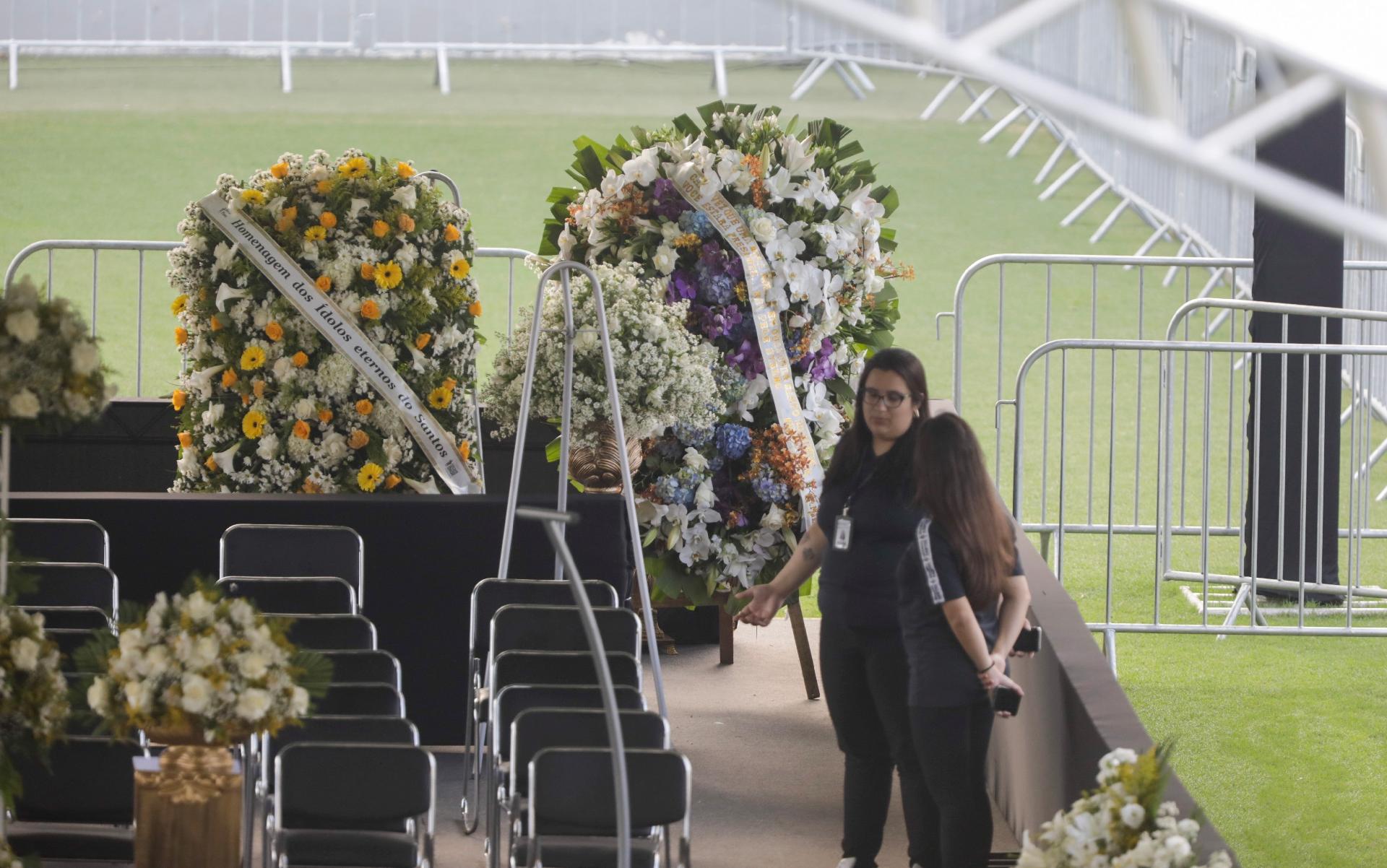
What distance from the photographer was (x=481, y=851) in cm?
537

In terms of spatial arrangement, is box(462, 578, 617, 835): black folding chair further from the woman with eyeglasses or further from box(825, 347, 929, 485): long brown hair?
box(825, 347, 929, 485): long brown hair

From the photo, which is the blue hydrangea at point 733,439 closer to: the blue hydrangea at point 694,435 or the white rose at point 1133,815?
the blue hydrangea at point 694,435

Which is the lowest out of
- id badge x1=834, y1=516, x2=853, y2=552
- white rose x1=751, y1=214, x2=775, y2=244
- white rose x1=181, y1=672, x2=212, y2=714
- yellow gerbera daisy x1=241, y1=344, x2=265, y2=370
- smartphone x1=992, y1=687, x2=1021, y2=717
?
smartphone x1=992, y1=687, x2=1021, y2=717

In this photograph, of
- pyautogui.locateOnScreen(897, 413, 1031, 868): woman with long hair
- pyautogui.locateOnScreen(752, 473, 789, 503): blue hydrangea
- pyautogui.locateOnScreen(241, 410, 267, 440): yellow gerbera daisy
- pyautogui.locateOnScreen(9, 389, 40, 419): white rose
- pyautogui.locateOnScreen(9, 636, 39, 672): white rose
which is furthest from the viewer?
pyautogui.locateOnScreen(752, 473, 789, 503): blue hydrangea

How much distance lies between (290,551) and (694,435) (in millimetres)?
1532

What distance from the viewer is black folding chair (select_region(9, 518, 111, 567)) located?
5.75 metres

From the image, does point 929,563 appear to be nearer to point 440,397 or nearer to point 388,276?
point 440,397

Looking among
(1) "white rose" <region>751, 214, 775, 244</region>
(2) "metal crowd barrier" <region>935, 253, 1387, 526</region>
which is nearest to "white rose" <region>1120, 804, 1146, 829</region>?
(1) "white rose" <region>751, 214, 775, 244</region>

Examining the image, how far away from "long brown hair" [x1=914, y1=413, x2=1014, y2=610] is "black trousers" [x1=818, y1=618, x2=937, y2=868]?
0.34 m

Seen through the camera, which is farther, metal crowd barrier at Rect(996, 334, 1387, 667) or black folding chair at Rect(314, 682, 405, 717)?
metal crowd barrier at Rect(996, 334, 1387, 667)

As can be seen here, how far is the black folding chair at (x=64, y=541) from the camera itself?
18.9ft

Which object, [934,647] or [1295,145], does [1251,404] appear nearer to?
[1295,145]

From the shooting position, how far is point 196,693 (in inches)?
142

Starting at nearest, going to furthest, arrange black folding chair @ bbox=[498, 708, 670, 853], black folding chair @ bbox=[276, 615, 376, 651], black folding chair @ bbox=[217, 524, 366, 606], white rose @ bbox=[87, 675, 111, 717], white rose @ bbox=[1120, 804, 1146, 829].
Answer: white rose @ bbox=[1120, 804, 1146, 829], white rose @ bbox=[87, 675, 111, 717], black folding chair @ bbox=[498, 708, 670, 853], black folding chair @ bbox=[276, 615, 376, 651], black folding chair @ bbox=[217, 524, 366, 606]
